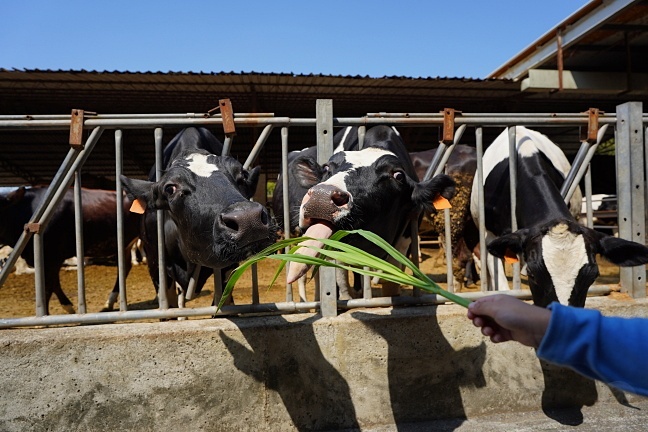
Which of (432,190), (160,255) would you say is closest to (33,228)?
(160,255)

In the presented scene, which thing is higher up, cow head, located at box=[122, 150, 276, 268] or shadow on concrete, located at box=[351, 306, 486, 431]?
cow head, located at box=[122, 150, 276, 268]

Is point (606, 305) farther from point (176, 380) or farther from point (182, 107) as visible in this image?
point (182, 107)

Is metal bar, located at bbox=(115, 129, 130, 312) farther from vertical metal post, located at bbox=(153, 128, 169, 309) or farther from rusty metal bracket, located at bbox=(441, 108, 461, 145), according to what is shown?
rusty metal bracket, located at bbox=(441, 108, 461, 145)

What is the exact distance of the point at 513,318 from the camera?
45.2 inches

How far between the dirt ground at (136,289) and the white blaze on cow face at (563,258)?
3365mm

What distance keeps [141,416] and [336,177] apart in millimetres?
1627

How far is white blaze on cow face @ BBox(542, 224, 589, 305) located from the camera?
8.32ft

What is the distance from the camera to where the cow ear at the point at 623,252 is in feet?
8.38

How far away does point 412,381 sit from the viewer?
273cm

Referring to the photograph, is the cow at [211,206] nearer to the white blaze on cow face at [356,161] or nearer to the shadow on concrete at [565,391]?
the white blaze on cow face at [356,161]

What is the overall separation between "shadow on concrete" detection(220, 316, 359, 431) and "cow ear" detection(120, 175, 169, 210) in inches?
32.8

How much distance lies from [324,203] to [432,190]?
2.65 feet

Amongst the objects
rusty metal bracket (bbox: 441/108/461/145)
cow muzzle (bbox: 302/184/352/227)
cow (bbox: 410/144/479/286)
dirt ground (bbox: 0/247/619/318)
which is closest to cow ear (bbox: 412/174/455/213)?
rusty metal bracket (bbox: 441/108/461/145)

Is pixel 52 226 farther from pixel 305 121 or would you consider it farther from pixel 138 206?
pixel 305 121
